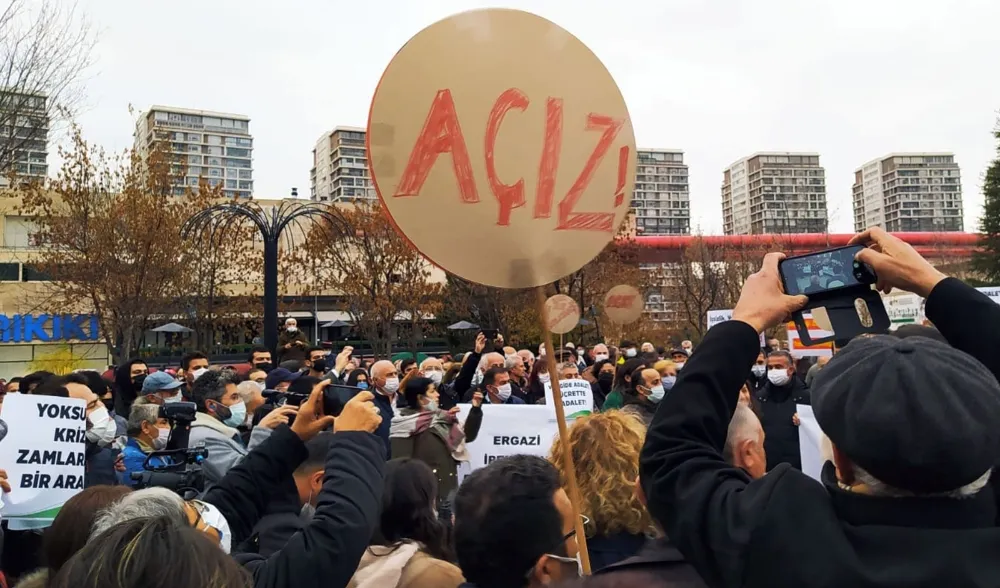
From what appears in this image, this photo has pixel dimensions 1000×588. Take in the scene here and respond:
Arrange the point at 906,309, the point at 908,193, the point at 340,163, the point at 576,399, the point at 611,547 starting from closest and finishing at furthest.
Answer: the point at 611,547, the point at 576,399, the point at 906,309, the point at 908,193, the point at 340,163

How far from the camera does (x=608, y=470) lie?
2.59 m

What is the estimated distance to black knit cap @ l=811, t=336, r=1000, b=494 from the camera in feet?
3.83

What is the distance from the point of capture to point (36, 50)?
42.2 feet

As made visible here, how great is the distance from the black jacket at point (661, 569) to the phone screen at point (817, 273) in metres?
0.66

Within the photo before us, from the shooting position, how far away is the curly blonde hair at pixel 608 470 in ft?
8.20

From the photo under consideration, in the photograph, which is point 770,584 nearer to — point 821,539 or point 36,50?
point 821,539

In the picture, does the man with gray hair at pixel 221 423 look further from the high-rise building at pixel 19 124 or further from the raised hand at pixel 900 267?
the high-rise building at pixel 19 124

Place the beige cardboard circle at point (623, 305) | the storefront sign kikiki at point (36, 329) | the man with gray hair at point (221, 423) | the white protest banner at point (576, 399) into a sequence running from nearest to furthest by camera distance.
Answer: the man with gray hair at point (221, 423) → the white protest banner at point (576, 399) → the beige cardboard circle at point (623, 305) → the storefront sign kikiki at point (36, 329)

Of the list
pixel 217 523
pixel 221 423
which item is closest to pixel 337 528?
pixel 217 523

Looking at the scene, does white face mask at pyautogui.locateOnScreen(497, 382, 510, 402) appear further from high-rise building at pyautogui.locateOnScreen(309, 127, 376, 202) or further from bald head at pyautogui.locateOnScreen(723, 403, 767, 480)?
high-rise building at pyautogui.locateOnScreen(309, 127, 376, 202)

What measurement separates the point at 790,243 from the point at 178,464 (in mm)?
37600

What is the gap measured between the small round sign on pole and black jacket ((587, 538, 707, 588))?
2.26 feet

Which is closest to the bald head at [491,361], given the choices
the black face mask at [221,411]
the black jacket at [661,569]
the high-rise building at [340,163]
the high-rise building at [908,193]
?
the black face mask at [221,411]

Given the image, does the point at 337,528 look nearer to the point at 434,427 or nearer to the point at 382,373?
the point at 434,427
